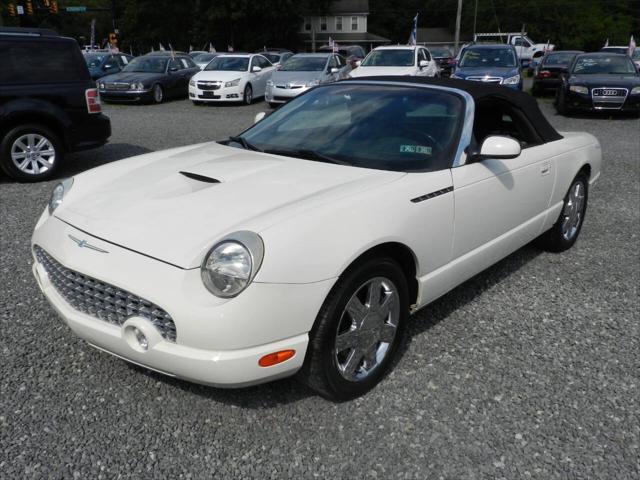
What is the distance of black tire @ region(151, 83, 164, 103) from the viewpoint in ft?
54.5

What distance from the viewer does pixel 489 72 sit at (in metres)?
14.4

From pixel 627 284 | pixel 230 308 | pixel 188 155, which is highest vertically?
pixel 188 155

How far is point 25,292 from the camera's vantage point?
12.9 feet

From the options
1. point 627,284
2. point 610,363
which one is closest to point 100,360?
point 610,363

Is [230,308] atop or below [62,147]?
atop

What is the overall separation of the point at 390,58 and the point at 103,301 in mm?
14229

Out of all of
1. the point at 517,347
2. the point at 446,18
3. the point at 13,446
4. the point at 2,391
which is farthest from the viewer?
the point at 446,18

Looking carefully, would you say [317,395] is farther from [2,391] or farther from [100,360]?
[2,391]

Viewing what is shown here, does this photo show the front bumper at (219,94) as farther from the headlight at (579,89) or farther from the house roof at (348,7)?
the house roof at (348,7)

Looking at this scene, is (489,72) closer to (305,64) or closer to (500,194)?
(305,64)

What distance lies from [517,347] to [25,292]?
3.35 m

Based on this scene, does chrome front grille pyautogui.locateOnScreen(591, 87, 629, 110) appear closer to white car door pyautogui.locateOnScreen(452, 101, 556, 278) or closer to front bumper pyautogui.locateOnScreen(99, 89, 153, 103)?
white car door pyautogui.locateOnScreen(452, 101, 556, 278)

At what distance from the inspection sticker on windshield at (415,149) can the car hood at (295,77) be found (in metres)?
12.5

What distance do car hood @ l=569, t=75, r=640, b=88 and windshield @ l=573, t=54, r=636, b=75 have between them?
1.12 ft
